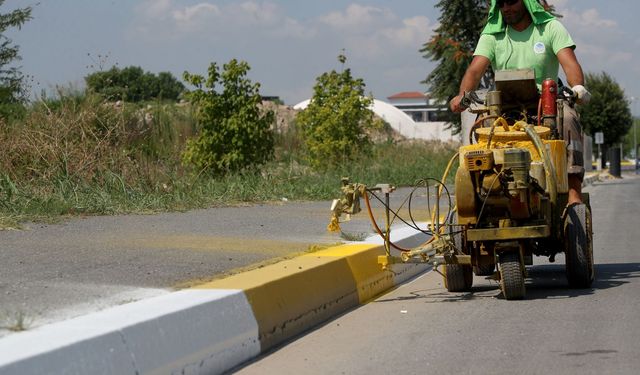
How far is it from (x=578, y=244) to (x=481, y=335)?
2148 millimetres

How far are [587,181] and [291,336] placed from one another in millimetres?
38587

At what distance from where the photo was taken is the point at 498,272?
825 centimetres

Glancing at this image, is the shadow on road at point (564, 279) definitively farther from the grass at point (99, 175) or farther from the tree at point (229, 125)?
the tree at point (229, 125)

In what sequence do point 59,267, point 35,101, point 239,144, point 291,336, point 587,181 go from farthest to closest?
point 587,181, point 239,144, point 35,101, point 59,267, point 291,336

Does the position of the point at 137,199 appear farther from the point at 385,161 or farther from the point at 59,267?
the point at 385,161

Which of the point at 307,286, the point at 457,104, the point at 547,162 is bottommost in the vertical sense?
the point at 307,286

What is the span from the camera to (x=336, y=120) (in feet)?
89.9

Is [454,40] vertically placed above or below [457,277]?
above

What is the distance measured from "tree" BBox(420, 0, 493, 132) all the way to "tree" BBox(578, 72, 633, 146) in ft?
146

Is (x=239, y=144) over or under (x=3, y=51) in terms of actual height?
under

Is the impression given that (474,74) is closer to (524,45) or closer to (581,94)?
(524,45)

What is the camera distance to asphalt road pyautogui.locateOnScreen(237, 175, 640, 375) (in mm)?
5852

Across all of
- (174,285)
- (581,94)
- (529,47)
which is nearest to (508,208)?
(581,94)

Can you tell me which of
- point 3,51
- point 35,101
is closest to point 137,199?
point 35,101
